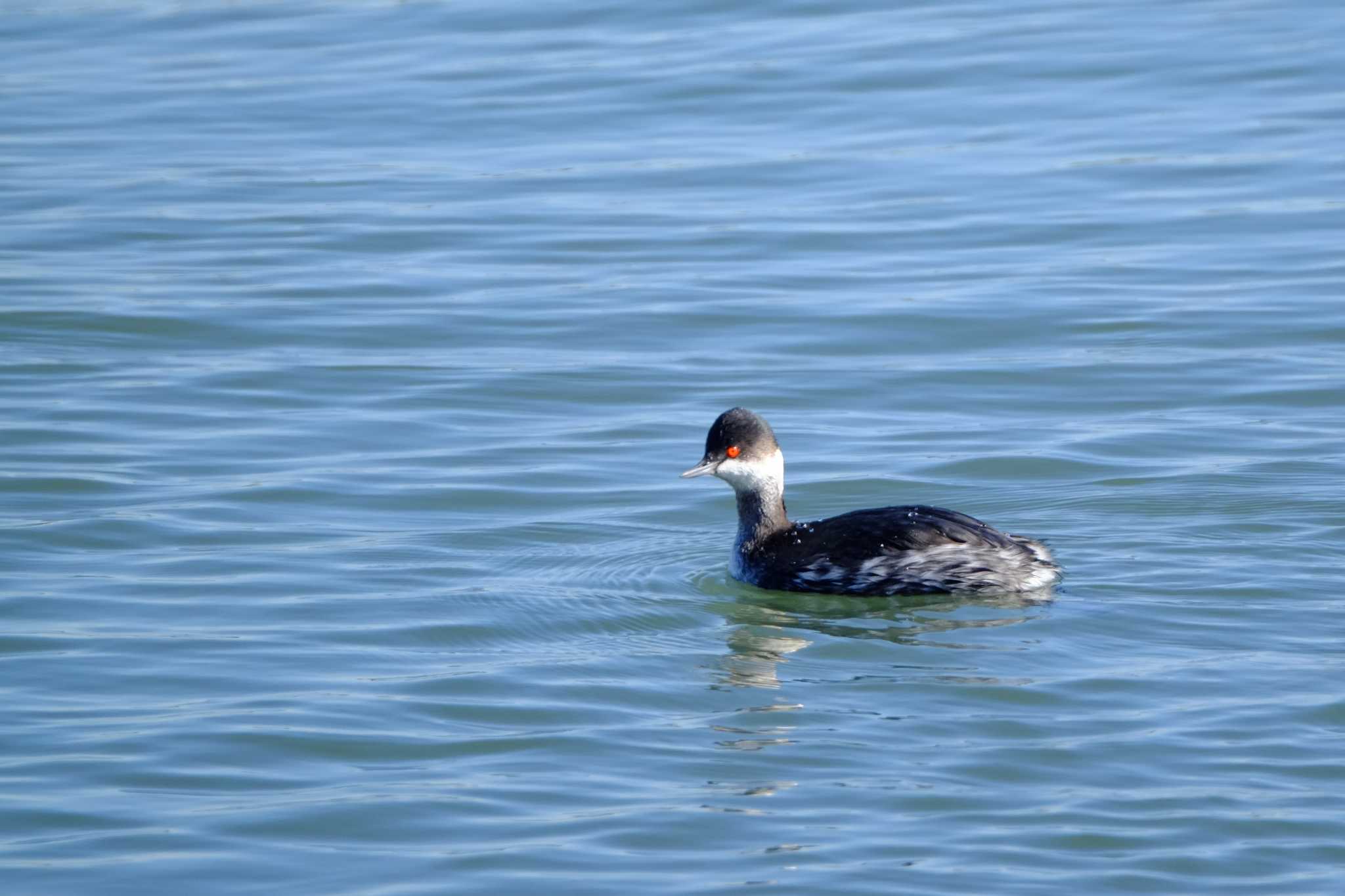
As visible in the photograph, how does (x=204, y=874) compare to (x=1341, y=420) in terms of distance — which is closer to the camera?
(x=204, y=874)

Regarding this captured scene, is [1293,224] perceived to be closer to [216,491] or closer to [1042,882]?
[216,491]

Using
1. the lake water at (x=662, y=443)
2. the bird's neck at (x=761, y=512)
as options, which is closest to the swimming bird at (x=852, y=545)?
the bird's neck at (x=761, y=512)

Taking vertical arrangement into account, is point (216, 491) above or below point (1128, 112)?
below

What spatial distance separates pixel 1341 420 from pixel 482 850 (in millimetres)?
7194

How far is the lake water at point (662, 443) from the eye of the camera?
23.5 ft

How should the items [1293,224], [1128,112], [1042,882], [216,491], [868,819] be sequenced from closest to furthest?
[1042,882] < [868,819] < [216,491] < [1293,224] < [1128,112]

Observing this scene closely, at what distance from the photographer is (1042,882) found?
255 inches

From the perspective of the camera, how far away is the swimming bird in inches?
374

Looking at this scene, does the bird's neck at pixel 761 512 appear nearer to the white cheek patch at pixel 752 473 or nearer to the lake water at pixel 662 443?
the white cheek patch at pixel 752 473

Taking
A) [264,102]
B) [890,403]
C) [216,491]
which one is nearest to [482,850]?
[216,491]

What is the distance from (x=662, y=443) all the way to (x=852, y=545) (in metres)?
2.79

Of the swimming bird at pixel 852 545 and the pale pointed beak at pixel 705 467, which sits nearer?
the swimming bird at pixel 852 545

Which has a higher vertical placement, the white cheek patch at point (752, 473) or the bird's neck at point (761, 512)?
the white cheek patch at point (752, 473)

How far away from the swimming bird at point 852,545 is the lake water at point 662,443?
0.13 meters
